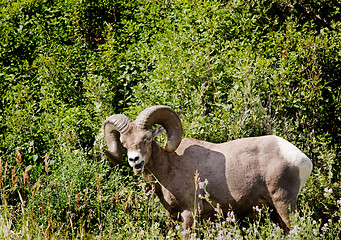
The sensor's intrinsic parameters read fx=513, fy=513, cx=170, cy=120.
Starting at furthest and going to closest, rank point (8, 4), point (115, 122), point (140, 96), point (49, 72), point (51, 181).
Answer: point (8, 4)
point (49, 72)
point (140, 96)
point (51, 181)
point (115, 122)

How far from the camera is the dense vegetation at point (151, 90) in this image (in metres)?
8.40

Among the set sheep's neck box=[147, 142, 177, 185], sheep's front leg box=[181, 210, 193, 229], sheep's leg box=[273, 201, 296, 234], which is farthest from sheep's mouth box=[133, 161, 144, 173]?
sheep's leg box=[273, 201, 296, 234]

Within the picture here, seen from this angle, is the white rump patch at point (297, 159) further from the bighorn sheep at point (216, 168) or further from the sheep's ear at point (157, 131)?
the sheep's ear at point (157, 131)

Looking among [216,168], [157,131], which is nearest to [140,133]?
[157,131]

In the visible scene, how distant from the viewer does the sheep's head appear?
6.91m

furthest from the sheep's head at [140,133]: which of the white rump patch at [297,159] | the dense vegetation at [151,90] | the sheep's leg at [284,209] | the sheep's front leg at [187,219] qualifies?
the sheep's leg at [284,209]

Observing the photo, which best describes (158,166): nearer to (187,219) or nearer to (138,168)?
(138,168)

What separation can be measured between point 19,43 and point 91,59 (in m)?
1.79

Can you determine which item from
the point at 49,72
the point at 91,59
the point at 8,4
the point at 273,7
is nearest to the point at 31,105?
the point at 49,72

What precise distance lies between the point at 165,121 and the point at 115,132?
2.48 ft

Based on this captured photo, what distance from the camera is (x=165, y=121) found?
7336mm

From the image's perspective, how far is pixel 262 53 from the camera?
32.3 feet

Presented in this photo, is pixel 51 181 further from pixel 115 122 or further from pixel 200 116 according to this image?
pixel 200 116

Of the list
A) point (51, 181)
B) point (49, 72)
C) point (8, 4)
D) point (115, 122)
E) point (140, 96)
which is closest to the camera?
point (115, 122)
